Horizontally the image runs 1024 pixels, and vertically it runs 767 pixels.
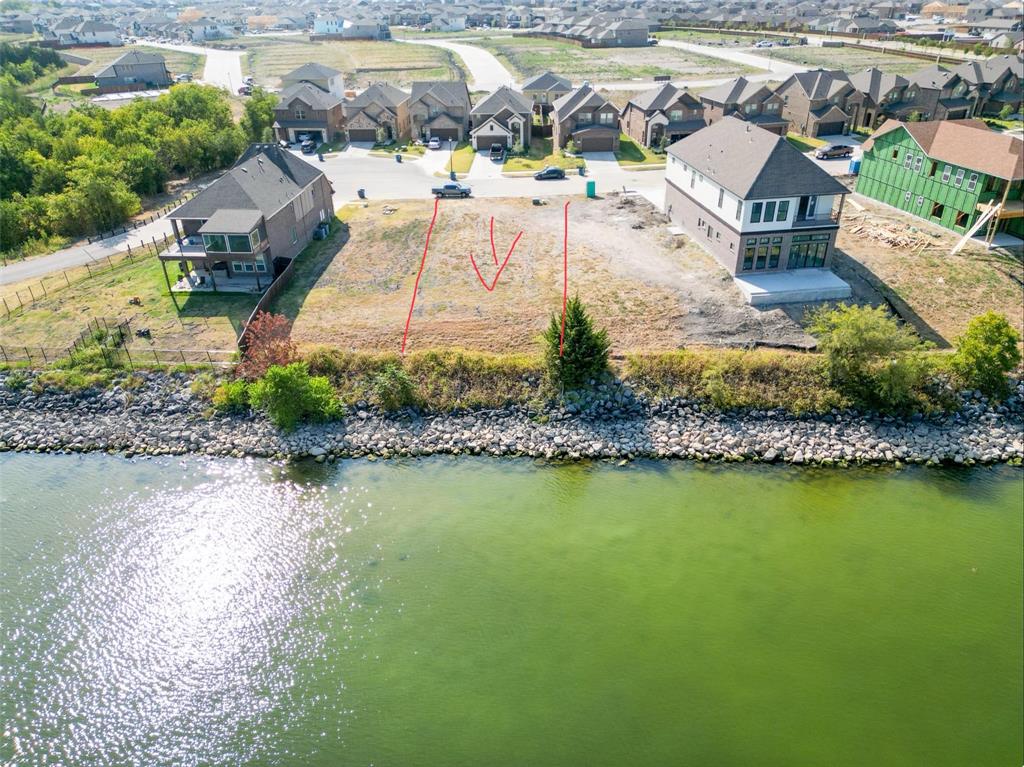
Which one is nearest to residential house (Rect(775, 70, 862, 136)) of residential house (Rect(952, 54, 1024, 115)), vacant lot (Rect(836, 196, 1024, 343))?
residential house (Rect(952, 54, 1024, 115))

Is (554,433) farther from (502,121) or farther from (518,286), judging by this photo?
(502,121)

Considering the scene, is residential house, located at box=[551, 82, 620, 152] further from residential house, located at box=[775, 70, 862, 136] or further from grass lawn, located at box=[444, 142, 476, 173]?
residential house, located at box=[775, 70, 862, 136]

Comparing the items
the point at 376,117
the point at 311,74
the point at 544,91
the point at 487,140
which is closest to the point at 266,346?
the point at 487,140

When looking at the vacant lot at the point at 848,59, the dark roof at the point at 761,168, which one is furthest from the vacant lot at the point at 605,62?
the dark roof at the point at 761,168

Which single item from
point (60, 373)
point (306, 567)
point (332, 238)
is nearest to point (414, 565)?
point (306, 567)

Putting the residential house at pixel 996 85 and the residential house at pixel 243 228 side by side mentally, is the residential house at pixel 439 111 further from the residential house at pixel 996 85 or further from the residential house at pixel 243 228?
the residential house at pixel 996 85
